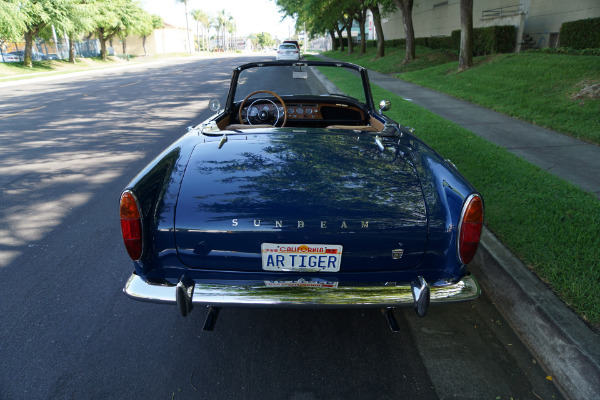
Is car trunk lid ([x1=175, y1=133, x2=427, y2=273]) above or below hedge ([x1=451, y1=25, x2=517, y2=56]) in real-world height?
below

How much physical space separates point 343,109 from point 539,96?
729cm

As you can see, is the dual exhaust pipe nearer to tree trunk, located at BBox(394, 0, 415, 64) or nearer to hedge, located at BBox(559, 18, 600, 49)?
hedge, located at BBox(559, 18, 600, 49)

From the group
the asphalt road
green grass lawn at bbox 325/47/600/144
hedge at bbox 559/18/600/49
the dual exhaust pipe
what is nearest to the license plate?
the dual exhaust pipe

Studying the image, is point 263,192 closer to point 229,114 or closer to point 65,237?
point 229,114

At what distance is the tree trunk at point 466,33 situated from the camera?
45.8 ft

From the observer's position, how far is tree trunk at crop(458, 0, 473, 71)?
549 inches

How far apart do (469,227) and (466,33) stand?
1427 cm

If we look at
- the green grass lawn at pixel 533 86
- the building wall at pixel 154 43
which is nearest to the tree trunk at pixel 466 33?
the green grass lawn at pixel 533 86

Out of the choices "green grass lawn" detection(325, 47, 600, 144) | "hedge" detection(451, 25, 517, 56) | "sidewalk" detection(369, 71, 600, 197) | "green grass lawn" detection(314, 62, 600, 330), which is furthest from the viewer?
"hedge" detection(451, 25, 517, 56)

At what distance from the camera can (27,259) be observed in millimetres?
3432

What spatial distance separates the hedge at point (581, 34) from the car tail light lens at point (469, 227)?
15.4 meters

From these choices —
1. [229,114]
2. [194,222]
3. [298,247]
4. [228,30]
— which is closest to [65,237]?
[229,114]

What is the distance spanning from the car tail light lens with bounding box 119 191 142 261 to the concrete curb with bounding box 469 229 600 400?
2.32 meters

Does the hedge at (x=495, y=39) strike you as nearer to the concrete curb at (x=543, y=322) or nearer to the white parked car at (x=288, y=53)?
the white parked car at (x=288, y=53)
